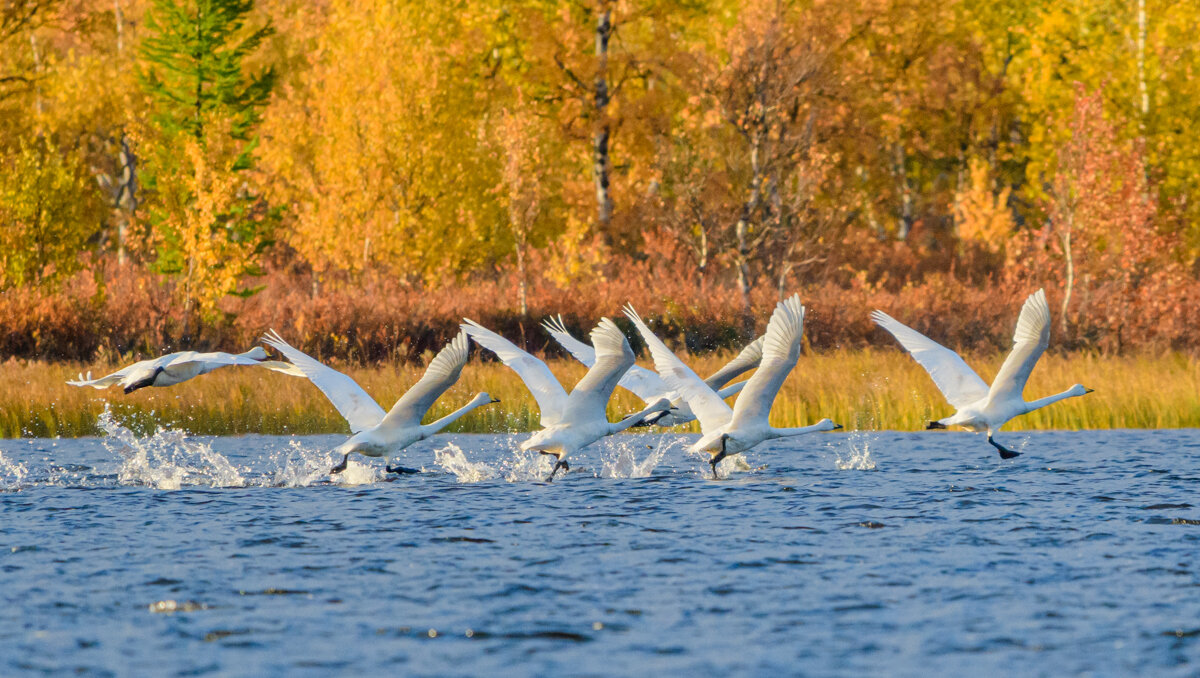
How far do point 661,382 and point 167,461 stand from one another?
625 cm

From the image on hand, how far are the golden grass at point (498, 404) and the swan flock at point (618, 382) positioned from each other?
444cm

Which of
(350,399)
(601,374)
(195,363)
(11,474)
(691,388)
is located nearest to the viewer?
(195,363)

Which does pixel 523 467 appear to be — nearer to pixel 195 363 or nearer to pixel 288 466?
pixel 288 466

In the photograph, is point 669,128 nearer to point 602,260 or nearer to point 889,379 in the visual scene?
point 602,260

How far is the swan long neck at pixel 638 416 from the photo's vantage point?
17219 millimetres

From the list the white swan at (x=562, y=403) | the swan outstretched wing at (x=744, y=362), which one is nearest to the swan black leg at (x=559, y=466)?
the white swan at (x=562, y=403)

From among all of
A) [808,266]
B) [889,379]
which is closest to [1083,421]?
[889,379]

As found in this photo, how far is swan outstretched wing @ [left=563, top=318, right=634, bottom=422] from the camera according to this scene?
50.5 ft

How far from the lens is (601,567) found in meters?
12.0

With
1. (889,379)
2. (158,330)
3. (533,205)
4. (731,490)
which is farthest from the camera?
(533,205)

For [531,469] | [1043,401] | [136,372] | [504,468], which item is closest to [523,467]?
[531,469]

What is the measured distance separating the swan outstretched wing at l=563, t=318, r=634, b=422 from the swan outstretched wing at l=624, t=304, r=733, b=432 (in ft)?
1.45

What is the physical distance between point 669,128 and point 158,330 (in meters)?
19.1

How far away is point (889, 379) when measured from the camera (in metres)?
23.9
